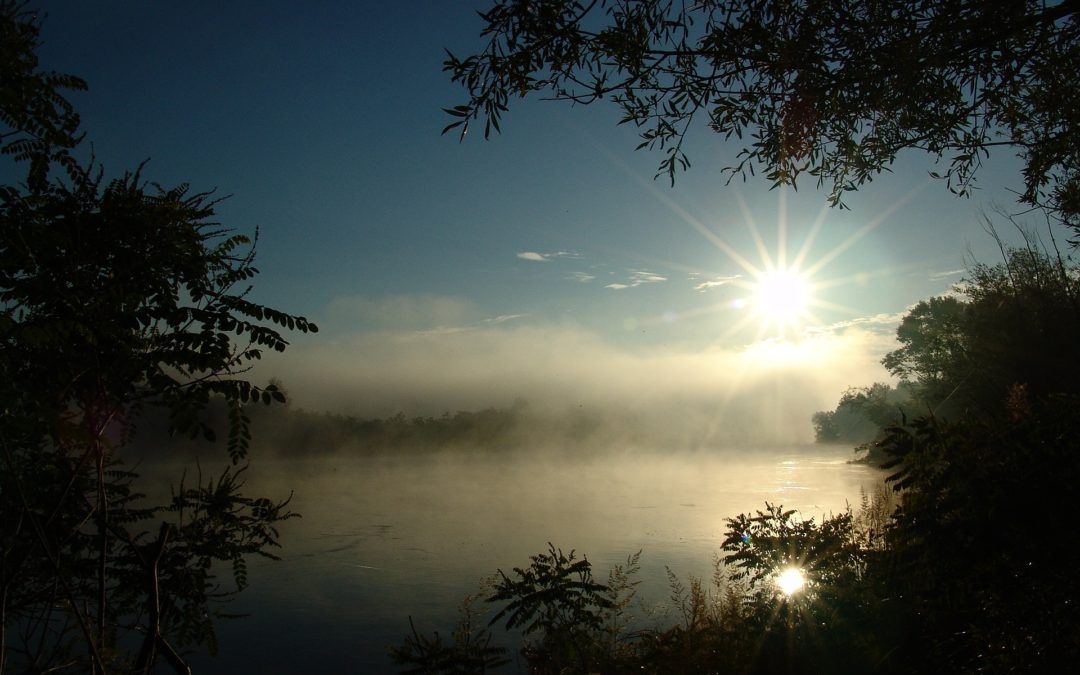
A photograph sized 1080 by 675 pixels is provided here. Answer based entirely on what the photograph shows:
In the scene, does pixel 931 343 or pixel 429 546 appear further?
pixel 931 343

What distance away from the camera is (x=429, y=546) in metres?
18.4

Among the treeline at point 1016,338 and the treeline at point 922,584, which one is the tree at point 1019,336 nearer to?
the treeline at point 1016,338

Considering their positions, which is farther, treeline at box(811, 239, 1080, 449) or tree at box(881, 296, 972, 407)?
tree at box(881, 296, 972, 407)

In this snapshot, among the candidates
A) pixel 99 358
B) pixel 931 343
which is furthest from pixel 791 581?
pixel 931 343

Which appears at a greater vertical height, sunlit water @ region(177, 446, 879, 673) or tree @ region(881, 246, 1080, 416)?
tree @ region(881, 246, 1080, 416)

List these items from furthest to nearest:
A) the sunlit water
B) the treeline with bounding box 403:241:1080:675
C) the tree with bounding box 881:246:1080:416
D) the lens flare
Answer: the tree with bounding box 881:246:1080:416 < the sunlit water < the lens flare < the treeline with bounding box 403:241:1080:675

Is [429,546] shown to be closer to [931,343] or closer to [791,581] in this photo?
[791,581]

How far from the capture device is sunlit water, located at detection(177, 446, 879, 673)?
1084 centimetres

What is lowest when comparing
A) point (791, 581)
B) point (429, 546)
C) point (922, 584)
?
point (429, 546)

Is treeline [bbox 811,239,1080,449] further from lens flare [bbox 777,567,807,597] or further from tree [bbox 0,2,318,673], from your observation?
tree [bbox 0,2,318,673]

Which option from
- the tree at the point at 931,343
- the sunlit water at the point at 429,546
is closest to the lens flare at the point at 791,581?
the sunlit water at the point at 429,546

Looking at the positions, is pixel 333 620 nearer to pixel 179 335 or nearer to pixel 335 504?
pixel 179 335

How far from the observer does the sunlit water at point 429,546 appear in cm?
1084

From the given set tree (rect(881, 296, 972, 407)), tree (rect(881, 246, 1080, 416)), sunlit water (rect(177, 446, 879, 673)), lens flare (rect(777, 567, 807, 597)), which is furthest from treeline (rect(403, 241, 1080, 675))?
tree (rect(881, 296, 972, 407))
